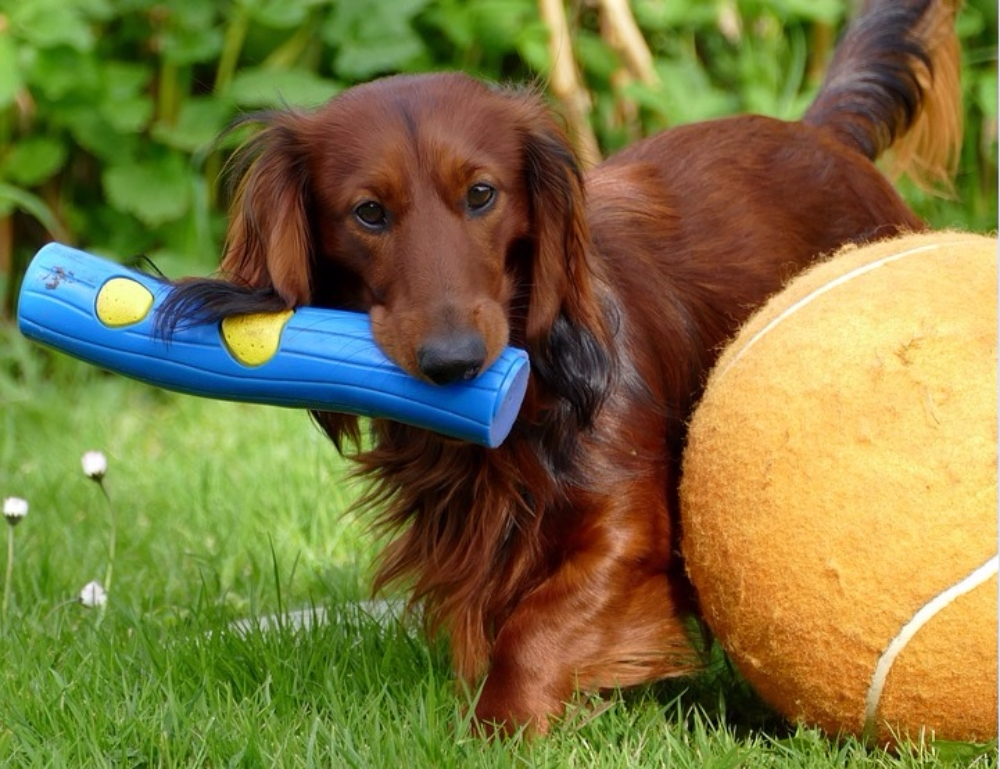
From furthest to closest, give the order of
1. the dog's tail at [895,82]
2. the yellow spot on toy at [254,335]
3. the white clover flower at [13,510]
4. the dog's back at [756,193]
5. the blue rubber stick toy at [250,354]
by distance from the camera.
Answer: the dog's tail at [895,82], the white clover flower at [13,510], the dog's back at [756,193], the yellow spot on toy at [254,335], the blue rubber stick toy at [250,354]

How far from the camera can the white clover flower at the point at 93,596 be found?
10.8 feet

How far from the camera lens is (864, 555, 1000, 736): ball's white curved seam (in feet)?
7.60

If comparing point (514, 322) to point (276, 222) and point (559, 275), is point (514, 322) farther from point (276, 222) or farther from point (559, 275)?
point (276, 222)

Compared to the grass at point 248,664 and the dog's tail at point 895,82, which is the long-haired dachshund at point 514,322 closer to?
the grass at point 248,664

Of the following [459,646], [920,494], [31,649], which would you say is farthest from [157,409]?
[920,494]

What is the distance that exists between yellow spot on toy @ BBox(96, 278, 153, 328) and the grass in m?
0.67

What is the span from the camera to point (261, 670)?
2.90 m

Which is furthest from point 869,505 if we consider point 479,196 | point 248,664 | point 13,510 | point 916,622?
point 13,510

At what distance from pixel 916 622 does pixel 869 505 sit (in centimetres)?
19

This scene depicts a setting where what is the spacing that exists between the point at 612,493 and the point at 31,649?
1205mm

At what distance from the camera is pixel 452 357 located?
231cm

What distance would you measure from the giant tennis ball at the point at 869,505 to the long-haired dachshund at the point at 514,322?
22cm

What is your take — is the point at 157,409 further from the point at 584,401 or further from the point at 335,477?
the point at 584,401

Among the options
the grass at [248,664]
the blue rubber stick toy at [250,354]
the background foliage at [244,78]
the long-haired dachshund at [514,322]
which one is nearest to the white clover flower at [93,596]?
the grass at [248,664]
